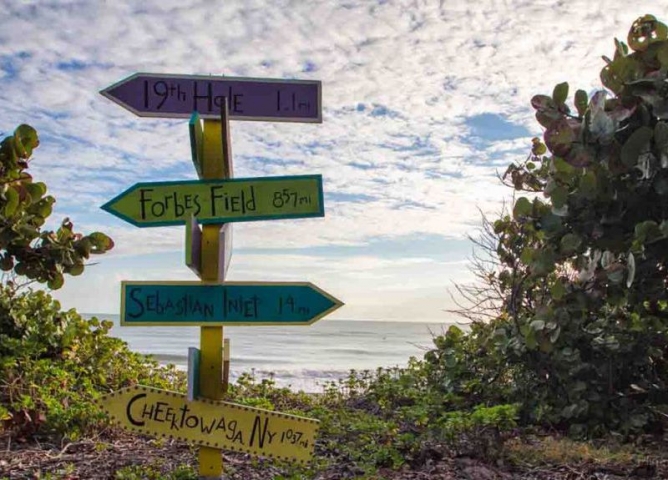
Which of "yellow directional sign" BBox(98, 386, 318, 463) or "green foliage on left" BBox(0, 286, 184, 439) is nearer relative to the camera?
"yellow directional sign" BBox(98, 386, 318, 463)

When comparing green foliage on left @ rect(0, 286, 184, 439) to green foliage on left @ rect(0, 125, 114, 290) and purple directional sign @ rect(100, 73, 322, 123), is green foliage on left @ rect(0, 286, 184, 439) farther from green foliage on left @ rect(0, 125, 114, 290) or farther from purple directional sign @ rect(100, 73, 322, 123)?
purple directional sign @ rect(100, 73, 322, 123)

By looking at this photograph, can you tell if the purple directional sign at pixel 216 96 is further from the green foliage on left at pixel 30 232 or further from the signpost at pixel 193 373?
the signpost at pixel 193 373

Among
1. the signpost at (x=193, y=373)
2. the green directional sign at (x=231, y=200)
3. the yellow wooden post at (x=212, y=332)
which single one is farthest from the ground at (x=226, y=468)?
the green directional sign at (x=231, y=200)

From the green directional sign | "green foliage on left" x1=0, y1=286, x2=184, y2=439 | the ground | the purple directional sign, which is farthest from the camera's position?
"green foliage on left" x1=0, y1=286, x2=184, y2=439

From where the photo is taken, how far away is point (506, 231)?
638cm

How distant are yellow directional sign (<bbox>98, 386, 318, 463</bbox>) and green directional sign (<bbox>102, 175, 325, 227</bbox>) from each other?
0.82 meters

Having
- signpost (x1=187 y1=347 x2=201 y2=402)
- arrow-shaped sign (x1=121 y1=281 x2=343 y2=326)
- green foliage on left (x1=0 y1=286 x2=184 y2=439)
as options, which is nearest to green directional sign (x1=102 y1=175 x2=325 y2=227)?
arrow-shaped sign (x1=121 y1=281 x2=343 y2=326)

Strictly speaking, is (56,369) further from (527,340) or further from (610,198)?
(610,198)

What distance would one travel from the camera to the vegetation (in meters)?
3.20

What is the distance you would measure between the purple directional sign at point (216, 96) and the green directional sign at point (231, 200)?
1.22 feet

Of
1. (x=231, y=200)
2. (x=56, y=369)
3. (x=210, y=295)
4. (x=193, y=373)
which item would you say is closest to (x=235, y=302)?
(x=210, y=295)

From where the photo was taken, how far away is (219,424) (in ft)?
10.2

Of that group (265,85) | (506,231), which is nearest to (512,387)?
(506,231)

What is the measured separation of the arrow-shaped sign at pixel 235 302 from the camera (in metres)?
3.01
